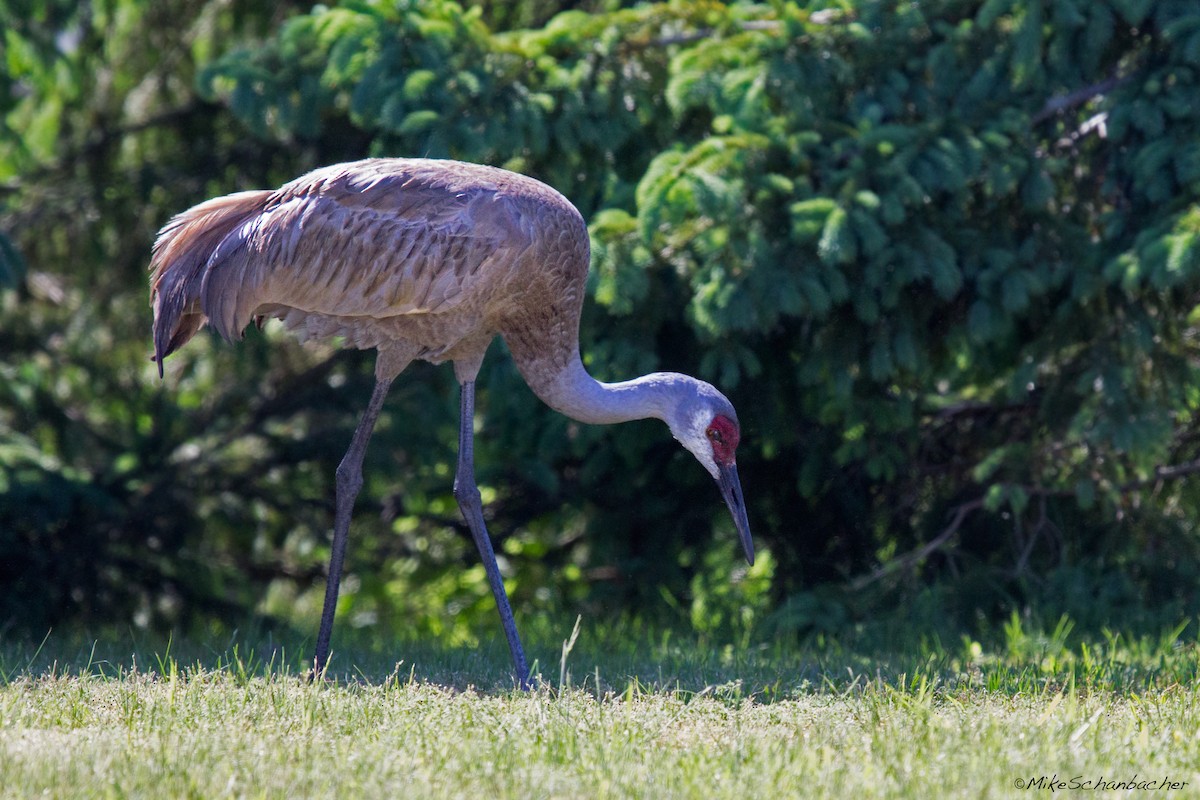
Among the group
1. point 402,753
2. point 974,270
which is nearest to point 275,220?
point 402,753

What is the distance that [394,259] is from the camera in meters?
5.58

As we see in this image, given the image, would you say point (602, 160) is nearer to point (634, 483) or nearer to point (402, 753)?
point (634, 483)

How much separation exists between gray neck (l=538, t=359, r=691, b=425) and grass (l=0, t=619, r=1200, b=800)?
3.50 ft

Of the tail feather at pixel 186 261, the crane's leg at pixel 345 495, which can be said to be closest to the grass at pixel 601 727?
the crane's leg at pixel 345 495

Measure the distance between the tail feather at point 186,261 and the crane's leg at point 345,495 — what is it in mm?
819

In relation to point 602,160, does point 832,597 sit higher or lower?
lower

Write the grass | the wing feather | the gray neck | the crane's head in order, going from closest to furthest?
the grass → the wing feather → the crane's head → the gray neck

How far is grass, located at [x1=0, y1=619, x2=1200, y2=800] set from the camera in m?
3.62

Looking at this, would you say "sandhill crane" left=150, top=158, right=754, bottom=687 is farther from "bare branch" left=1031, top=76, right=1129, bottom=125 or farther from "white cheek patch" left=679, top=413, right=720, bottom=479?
"bare branch" left=1031, top=76, right=1129, bottom=125

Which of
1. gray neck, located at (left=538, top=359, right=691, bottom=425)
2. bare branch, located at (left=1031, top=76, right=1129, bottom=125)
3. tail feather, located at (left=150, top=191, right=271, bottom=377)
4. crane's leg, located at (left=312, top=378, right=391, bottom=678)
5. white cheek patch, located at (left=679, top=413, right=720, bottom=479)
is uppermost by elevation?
bare branch, located at (left=1031, top=76, right=1129, bottom=125)

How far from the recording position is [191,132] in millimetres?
9117

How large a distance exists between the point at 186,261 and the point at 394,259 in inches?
38.5

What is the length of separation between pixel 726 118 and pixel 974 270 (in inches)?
54.5

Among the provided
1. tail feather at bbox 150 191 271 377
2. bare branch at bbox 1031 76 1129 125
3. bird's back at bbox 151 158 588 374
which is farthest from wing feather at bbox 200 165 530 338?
bare branch at bbox 1031 76 1129 125
